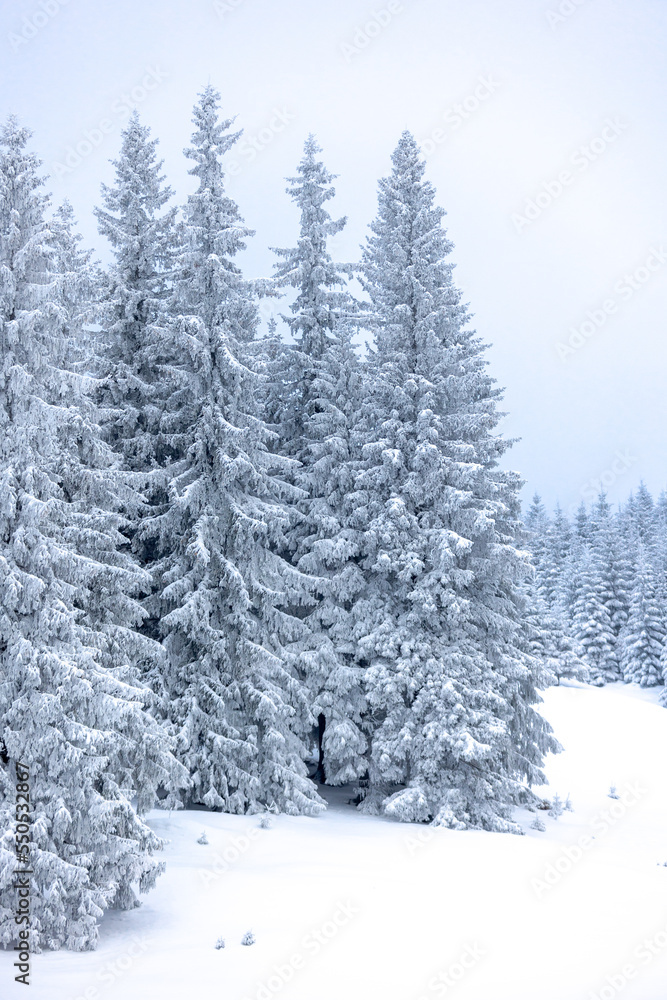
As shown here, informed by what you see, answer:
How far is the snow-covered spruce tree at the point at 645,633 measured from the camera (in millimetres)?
49375

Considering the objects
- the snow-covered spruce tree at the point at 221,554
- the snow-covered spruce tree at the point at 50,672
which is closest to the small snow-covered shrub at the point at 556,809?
the snow-covered spruce tree at the point at 221,554

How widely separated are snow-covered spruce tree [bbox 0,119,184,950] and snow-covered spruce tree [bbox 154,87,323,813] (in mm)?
3755

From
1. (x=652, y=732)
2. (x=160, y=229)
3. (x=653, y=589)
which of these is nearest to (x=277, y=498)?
(x=160, y=229)

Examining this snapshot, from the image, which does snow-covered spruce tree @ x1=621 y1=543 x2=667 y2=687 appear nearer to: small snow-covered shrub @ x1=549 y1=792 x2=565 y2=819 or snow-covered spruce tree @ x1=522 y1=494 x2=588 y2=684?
snow-covered spruce tree @ x1=522 y1=494 x2=588 y2=684

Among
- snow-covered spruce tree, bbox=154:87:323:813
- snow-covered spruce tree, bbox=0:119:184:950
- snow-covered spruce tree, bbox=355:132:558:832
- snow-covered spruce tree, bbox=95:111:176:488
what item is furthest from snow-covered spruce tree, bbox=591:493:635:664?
snow-covered spruce tree, bbox=0:119:184:950

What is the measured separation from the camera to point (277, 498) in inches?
692

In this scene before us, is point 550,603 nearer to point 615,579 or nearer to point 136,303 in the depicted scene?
point 615,579

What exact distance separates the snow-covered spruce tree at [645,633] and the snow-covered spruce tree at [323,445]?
38.3 m

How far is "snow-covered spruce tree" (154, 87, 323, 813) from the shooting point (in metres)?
14.0

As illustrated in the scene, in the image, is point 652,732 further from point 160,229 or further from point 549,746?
point 160,229

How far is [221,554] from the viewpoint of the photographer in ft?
48.3

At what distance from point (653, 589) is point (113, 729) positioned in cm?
4926

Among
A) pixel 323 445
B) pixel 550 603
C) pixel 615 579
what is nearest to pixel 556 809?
pixel 323 445

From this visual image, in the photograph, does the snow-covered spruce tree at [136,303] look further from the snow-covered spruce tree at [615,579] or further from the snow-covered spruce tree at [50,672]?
the snow-covered spruce tree at [615,579]
